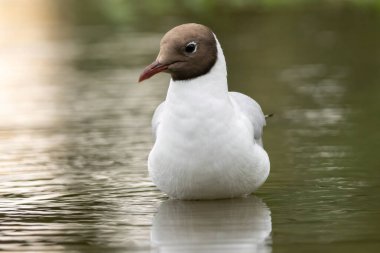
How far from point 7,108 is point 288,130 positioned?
3118 mm

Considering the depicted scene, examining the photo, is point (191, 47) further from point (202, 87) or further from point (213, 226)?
point (213, 226)

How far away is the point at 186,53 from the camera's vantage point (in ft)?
25.3

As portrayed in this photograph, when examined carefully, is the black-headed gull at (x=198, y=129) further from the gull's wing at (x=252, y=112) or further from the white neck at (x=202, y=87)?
the gull's wing at (x=252, y=112)

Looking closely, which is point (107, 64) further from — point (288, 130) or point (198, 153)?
point (198, 153)

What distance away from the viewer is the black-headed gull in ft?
25.1

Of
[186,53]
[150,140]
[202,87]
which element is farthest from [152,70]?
[150,140]

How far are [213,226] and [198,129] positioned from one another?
66cm

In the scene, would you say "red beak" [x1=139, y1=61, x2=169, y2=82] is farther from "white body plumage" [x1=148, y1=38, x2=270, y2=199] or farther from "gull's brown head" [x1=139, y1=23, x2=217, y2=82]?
"white body plumage" [x1=148, y1=38, x2=270, y2=199]

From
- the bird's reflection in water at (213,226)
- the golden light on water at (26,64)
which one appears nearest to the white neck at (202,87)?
the bird's reflection in water at (213,226)

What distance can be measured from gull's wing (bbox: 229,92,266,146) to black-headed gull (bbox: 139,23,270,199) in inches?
11.1

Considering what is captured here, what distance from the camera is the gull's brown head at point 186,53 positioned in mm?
7672

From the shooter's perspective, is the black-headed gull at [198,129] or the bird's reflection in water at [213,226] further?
the black-headed gull at [198,129]

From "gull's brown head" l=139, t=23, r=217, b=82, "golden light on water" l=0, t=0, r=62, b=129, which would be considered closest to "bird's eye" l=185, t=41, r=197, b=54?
"gull's brown head" l=139, t=23, r=217, b=82

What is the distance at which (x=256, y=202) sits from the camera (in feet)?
26.4
